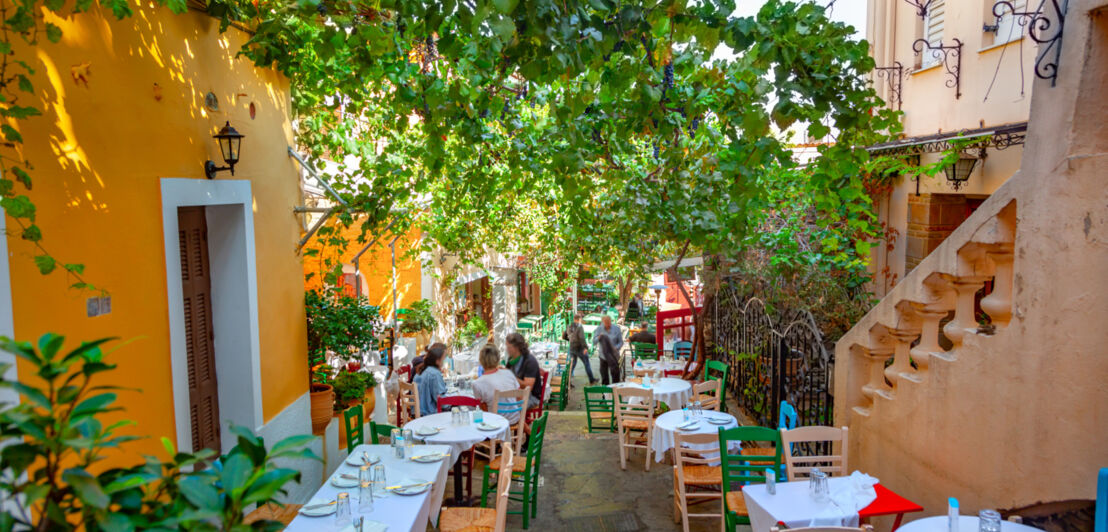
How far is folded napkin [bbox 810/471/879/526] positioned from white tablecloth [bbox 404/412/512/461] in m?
2.98

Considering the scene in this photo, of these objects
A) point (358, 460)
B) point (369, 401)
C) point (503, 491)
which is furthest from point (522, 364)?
point (503, 491)

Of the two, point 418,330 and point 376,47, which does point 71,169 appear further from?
point 418,330

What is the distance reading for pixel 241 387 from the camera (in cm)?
552

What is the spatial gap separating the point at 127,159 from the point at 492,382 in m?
4.51

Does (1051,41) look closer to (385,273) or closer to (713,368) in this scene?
(713,368)

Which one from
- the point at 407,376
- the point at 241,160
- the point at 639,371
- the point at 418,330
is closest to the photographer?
the point at 241,160

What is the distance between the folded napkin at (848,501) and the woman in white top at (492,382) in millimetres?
3678

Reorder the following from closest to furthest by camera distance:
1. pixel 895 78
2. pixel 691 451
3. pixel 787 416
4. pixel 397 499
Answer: pixel 397 499, pixel 787 416, pixel 691 451, pixel 895 78

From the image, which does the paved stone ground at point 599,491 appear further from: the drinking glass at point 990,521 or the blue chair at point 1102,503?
the blue chair at point 1102,503

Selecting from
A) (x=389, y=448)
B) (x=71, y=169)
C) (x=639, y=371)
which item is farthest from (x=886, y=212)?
(x=71, y=169)

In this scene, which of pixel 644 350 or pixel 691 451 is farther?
pixel 644 350

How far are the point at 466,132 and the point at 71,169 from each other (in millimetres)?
2197

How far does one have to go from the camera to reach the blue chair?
3.04m

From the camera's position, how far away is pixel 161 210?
4.30m
